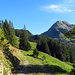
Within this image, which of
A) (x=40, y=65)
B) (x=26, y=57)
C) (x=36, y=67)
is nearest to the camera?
(x=36, y=67)

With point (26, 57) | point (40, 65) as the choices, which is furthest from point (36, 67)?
point (26, 57)

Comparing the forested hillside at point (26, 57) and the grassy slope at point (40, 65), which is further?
the forested hillside at point (26, 57)

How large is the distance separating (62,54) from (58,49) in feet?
17.7

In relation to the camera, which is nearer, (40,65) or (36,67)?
(36,67)

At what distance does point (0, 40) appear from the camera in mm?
20031

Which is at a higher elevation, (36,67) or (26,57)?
(36,67)

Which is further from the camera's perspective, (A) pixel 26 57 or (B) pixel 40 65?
(A) pixel 26 57

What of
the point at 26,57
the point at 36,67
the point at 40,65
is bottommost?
the point at 26,57

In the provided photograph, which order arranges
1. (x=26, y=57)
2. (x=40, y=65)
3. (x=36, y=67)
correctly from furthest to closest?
(x=26, y=57)
(x=40, y=65)
(x=36, y=67)

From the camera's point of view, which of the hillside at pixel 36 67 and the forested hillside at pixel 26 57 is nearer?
the hillside at pixel 36 67

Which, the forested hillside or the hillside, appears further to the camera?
the forested hillside

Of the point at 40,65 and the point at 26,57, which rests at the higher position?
the point at 40,65

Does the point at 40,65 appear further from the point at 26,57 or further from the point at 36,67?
the point at 26,57

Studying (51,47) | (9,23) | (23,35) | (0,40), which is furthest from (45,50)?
(0,40)
